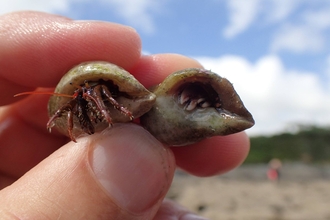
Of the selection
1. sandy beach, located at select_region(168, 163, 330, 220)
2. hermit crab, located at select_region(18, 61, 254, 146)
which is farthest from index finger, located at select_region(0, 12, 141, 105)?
sandy beach, located at select_region(168, 163, 330, 220)

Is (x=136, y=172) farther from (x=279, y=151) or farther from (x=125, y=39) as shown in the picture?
(x=279, y=151)

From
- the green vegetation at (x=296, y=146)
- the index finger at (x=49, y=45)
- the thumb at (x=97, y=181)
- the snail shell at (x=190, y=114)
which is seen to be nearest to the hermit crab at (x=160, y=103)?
the snail shell at (x=190, y=114)

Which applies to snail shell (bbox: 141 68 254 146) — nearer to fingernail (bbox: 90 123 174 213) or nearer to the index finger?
fingernail (bbox: 90 123 174 213)

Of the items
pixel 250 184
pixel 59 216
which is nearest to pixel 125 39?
pixel 59 216

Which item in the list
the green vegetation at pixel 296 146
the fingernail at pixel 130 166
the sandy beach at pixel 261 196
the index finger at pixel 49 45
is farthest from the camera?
the green vegetation at pixel 296 146

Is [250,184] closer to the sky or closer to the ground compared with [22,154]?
closer to the ground

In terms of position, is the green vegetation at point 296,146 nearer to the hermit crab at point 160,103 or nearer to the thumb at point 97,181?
the hermit crab at point 160,103
